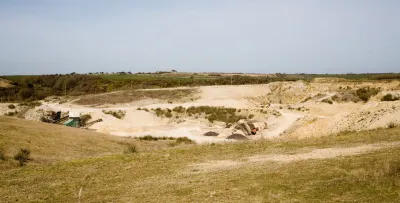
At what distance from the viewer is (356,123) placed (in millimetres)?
28234

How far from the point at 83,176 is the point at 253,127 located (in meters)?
26.5

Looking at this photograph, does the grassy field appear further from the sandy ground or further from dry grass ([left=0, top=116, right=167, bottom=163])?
the sandy ground

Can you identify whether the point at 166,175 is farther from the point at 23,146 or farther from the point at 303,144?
the point at 23,146

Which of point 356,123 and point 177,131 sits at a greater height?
point 356,123

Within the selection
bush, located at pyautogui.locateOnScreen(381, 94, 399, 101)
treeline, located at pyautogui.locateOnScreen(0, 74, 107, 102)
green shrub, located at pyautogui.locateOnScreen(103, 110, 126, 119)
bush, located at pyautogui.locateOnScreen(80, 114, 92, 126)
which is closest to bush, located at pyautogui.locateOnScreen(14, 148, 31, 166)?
bush, located at pyautogui.locateOnScreen(80, 114, 92, 126)

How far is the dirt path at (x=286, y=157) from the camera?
15.8 m

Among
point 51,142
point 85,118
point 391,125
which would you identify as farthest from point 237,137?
point 85,118

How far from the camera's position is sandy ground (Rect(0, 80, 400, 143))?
29.8 m

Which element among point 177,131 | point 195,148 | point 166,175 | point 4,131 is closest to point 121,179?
point 166,175

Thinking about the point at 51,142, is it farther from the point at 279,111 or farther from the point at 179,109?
the point at 279,111

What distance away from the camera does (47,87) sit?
344 ft

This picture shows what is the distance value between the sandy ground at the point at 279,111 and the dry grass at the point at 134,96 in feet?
7.14

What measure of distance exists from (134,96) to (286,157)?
5423cm

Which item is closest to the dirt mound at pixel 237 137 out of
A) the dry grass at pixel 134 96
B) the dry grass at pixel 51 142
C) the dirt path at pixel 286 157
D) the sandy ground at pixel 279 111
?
the sandy ground at pixel 279 111
